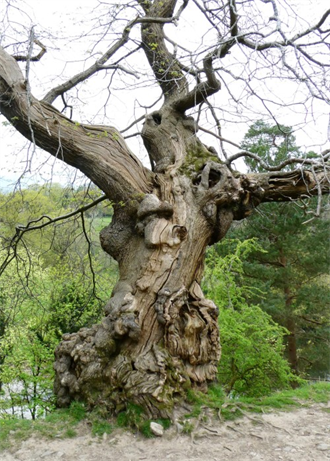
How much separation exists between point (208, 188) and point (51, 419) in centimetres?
310

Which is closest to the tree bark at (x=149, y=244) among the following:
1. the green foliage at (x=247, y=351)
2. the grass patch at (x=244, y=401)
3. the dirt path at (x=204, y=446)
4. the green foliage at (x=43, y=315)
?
the grass patch at (x=244, y=401)

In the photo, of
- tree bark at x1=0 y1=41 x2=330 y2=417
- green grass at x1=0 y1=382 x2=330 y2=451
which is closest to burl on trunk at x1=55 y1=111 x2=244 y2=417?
tree bark at x1=0 y1=41 x2=330 y2=417

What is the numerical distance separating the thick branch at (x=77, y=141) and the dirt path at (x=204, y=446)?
2.61 meters

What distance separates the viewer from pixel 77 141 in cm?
496

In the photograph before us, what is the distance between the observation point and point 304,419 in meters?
4.04

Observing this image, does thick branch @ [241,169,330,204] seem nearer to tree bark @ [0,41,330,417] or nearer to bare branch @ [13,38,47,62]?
tree bark @ [0,41,330,417]

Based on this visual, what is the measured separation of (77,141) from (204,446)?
3592 millimetres

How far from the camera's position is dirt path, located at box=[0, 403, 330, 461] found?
3275mm

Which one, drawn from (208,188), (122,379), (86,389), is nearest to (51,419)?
(86,389)

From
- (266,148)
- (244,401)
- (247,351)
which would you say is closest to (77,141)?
(244,401)

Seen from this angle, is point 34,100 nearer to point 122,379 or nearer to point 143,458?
point 122,379

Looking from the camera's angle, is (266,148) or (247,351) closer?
(247,351)

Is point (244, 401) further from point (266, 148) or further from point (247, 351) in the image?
point (266, 148)

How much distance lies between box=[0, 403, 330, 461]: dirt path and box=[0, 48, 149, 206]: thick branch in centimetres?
261
